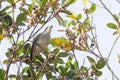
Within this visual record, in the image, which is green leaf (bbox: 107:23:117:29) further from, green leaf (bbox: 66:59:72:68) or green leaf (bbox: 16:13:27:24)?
green leaf (bbox: 16:13:27:24)

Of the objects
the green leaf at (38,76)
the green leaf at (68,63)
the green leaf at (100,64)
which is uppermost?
the green leaf at (38,76)

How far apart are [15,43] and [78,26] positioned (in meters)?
0.50

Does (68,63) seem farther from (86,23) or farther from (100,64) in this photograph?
(86,23)

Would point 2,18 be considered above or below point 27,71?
above

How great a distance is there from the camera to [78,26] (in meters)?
3.90

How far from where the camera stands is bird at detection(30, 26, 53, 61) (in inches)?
170

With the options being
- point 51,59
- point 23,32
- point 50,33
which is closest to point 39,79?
point 51,59

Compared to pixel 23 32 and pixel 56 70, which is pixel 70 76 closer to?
pixel 56 70

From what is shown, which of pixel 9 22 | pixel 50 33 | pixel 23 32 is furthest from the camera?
pixel 50 33

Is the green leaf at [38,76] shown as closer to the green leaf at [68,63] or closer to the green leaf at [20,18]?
the green leaf at [68,63]

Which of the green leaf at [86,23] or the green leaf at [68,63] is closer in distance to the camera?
the green leaf at [86,23]

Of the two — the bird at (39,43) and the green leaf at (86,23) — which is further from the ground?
the green leaf at (86,23)

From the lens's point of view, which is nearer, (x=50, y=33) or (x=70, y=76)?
(x=70, y=76)

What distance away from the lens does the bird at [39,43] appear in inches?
170
